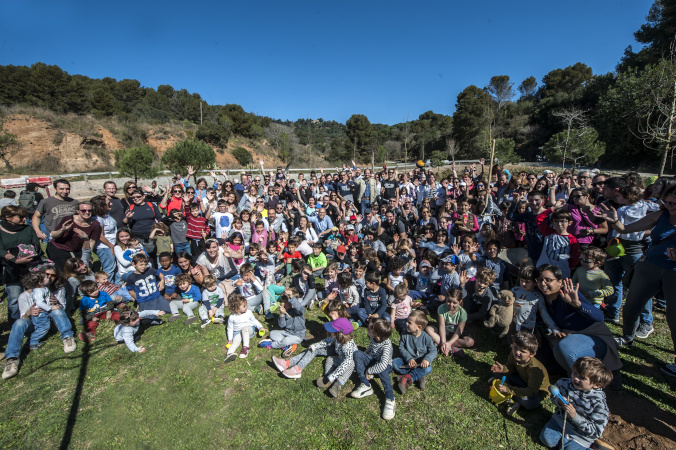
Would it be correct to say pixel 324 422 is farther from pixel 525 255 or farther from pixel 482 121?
pixel 482 121

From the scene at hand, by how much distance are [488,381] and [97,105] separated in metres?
45.0

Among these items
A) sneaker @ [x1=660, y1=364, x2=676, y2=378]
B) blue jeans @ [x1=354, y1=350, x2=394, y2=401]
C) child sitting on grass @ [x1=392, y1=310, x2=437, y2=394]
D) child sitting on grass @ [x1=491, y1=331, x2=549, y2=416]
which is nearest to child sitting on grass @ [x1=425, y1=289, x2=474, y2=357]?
child sitting on grass @ [x1=392, y1=310, x2=437, y2=394]

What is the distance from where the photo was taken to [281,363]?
4113 millimetres

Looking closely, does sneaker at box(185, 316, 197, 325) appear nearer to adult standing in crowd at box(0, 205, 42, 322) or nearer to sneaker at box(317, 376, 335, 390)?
adult standing in crowd at box(0, 205, 42, 322)

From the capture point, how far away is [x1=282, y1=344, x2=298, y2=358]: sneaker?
4.38 meters

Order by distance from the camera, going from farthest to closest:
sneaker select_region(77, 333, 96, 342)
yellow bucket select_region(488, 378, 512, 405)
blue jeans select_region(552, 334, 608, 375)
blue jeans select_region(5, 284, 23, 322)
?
sneaker select_region(77, 333, 96, 342) < blue jeans select_region(5, 284, 23, 322) < yellow bucket select_region(488, 378, 512, 405) < blue jeans select_region(552, 334, 608, 375)

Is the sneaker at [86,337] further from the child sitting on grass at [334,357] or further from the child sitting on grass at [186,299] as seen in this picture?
the child sitting on grass at [334,357]

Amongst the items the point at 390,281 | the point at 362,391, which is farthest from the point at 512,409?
the point at 390,281

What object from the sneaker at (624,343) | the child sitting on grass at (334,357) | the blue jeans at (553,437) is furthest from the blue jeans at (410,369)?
the sneaker at (624,343)

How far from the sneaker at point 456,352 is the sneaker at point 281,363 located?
2.27 m

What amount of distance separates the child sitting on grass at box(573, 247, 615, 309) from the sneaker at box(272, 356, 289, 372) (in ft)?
13.4

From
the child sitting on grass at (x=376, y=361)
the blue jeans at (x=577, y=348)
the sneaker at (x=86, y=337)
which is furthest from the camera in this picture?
the sneaker at (x=86, y=337)

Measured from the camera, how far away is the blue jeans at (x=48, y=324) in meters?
4.64

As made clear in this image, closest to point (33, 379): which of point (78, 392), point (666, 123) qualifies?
point (78, 392)
